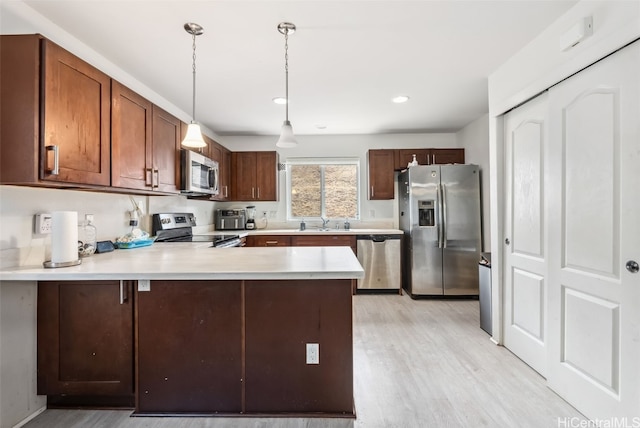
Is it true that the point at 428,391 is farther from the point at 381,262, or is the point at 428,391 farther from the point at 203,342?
the point at 381,262

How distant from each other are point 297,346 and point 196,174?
2114 mm

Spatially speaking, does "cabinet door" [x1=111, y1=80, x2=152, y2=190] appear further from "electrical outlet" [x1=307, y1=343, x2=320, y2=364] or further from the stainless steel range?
"electrical outlet" [x1=307, y1=343, x2=320, y2=364]

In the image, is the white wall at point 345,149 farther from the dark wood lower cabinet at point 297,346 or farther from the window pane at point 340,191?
the dark wood lower cabinet at point 297,346

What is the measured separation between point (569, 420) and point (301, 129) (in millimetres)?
4021

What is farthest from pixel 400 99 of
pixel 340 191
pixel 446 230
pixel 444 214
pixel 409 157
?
pixel 340 191

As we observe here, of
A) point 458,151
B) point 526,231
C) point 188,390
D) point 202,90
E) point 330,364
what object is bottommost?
point 188,390

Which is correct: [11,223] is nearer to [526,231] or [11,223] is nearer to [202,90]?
[202,90]

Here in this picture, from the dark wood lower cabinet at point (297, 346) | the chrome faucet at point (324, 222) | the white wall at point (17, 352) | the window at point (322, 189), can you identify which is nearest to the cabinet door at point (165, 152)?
the white wall at point (17, 352)

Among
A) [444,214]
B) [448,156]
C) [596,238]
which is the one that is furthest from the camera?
[448,156]

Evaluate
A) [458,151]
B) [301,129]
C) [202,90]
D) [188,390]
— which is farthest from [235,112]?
[458,151]

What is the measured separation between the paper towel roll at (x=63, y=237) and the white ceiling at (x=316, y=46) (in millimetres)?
1237

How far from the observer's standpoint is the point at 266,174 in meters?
4.41

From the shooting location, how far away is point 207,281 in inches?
64.6

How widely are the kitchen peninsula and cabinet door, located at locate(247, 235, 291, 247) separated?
7.87 ft
